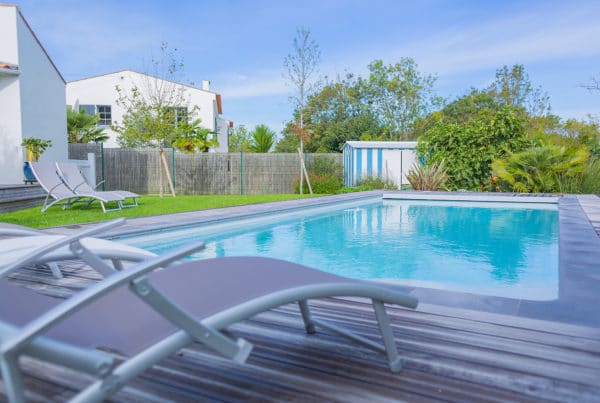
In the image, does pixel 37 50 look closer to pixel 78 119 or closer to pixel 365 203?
pixel 78 119

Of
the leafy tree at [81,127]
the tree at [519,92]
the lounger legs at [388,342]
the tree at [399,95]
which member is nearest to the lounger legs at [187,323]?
the lounger legs at [388,342]

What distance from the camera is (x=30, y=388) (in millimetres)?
1536

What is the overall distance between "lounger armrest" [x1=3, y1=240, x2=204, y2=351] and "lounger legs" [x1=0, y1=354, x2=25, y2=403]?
54mm

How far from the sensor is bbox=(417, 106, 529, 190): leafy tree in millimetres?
14258

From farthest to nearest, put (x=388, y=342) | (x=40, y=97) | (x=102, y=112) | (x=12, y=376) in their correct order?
(x=102, y=112) < (x=40, y=97) < (x=388, y=342) < (x=12, y=376)

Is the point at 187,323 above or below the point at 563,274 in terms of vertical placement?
above

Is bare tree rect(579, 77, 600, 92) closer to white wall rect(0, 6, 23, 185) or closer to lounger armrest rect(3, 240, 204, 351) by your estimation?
lounger armrest rect(3, 240, 204, 351)

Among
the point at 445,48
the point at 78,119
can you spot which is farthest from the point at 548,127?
the point at 78,119

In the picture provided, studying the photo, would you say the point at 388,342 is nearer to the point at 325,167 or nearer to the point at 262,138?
the point at 325,167

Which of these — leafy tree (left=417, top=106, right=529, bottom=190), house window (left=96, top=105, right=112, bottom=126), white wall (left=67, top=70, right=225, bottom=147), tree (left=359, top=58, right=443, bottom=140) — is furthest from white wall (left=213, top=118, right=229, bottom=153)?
leafy tree (left=417, top=106, right=529, bottom=190)

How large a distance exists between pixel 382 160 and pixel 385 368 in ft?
53.5

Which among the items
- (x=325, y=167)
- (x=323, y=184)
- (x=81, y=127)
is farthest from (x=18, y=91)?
(x=325, y=167)

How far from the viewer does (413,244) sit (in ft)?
22.9

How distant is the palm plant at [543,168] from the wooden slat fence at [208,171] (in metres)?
6.51
